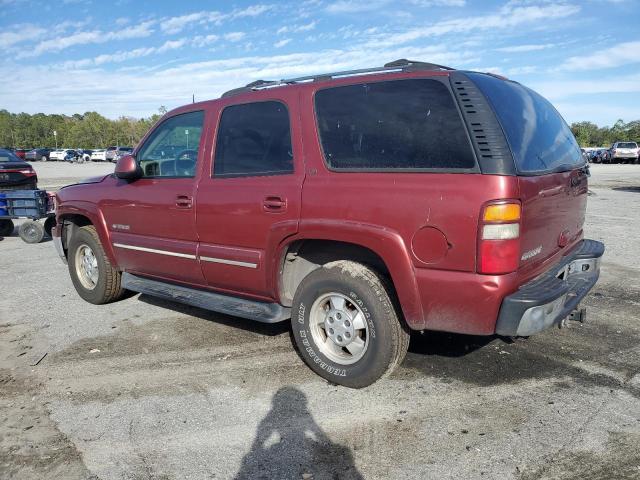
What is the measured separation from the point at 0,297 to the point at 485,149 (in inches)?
225

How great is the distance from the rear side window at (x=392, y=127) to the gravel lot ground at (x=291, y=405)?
1525 mm

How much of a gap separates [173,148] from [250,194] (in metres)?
1.21

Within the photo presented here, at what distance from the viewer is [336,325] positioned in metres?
3.69

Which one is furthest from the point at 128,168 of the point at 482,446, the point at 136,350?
the point at 482,446

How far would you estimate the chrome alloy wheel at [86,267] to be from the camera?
18.6 ft

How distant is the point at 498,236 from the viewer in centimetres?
295

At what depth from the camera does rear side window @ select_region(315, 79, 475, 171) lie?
313cm

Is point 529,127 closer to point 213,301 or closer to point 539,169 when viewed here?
point 539,169

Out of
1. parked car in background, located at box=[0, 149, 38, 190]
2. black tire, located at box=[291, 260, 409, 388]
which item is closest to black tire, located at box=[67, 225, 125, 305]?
black tire, located at box=[291, 260, 409, 388]

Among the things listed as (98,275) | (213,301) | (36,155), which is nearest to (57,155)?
(36,155)

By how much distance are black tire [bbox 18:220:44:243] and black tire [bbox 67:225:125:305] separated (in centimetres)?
464

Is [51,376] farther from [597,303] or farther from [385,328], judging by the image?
[597,303]

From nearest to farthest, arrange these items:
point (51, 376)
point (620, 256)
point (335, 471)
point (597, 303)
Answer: point (335, 471) < point (51, 376) < point (597, 303) < point (620, 256)

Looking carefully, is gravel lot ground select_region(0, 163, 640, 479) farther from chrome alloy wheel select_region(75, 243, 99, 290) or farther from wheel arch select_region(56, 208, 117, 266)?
wheel arch select_region(56, 208, 117, 266)
